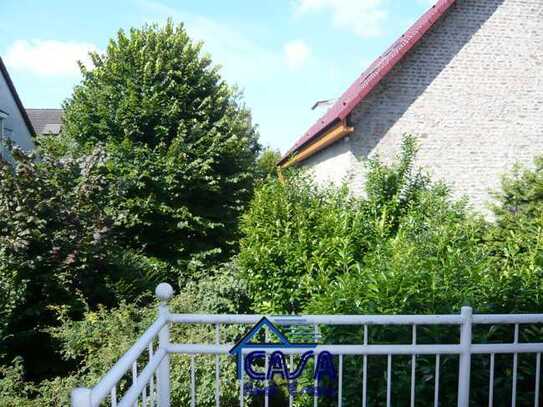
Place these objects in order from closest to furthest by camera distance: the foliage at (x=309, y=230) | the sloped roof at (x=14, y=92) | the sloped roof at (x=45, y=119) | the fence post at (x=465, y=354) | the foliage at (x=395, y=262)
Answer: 1. the fence post at (x=465, y=354)
2. the foliage at (x=395, y=262)
3. the foliage at (x=309, y=230)
4. the sloped roof at (x=14, y=92)
5. the sloped roof at (x=45, y=119)

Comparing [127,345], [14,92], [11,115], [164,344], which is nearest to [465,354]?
[164,344]

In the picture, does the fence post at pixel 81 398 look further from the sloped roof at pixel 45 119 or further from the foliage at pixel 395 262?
the sloped roof at pixel 45 119

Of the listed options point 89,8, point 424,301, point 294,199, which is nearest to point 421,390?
point 424,301

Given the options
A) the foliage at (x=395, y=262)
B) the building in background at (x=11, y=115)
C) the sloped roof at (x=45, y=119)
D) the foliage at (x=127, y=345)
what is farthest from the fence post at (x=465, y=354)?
the sloped roof at (x=45, y=119)

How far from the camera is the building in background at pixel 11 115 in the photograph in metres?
16.0

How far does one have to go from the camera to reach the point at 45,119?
28781 mm

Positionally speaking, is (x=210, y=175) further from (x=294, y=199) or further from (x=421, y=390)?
(x=421, y=390)

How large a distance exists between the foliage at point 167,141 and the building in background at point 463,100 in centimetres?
251

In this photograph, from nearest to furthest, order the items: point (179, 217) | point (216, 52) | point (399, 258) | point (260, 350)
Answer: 1. point (260, 350)
2. point (399, 258)
3. point (179, 217)
4. point (216, 52)

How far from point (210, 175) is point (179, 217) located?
1111 mm

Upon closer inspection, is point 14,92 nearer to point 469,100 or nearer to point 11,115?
point 11,115

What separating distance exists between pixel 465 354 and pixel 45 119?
30.9 meters

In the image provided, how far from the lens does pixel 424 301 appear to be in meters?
3.81

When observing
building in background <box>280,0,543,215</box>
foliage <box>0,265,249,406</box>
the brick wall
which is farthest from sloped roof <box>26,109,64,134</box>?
foliage <box>0,265,249,406</box>
